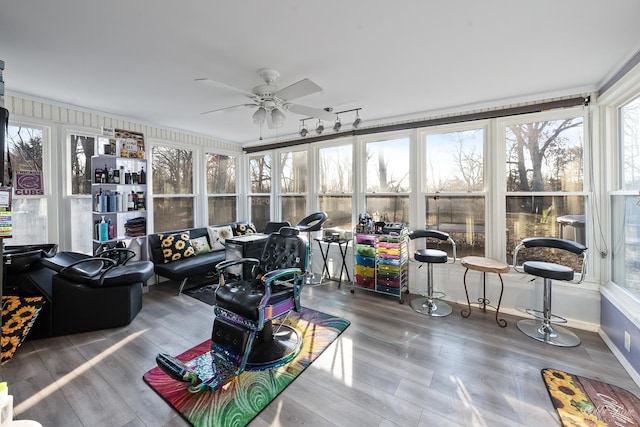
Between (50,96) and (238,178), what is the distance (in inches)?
122

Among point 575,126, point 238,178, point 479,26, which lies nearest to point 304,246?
point 479,26

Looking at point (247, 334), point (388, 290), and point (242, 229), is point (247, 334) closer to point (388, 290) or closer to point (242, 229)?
point (388, 290)

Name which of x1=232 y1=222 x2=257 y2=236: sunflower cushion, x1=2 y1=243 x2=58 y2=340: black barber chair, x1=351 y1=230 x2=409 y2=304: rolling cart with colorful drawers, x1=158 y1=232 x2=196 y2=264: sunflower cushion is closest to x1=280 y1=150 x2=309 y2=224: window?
A: x1=232 y1=222 x2=257 y2=236: sunflower cushion

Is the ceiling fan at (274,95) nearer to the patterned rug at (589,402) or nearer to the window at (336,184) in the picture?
the window at (336,184)

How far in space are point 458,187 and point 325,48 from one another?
8.41 ft

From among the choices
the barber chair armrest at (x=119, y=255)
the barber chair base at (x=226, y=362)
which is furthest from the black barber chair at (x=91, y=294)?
the barber chair base at (x=226, y=362)

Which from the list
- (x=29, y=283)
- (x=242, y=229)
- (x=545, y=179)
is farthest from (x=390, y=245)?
(x=29, y=283)

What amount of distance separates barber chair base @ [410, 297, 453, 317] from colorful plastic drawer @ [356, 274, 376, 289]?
0.57 meters

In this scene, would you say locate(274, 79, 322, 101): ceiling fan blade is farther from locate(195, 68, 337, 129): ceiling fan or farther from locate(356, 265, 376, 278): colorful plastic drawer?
locate(356, 265, 376, 278): colorful plastic drawer

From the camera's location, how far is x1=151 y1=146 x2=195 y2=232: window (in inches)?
177

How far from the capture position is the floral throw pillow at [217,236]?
477 centimetres

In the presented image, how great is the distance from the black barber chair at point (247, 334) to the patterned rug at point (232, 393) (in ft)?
0.21

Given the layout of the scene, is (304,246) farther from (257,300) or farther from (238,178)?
(238,178)

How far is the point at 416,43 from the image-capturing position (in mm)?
2045
